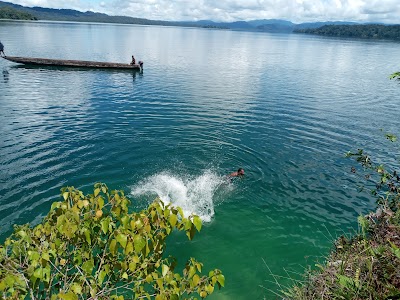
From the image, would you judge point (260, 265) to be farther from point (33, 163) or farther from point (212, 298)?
point (33, 163)

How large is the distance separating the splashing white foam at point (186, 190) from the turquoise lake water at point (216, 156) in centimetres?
9

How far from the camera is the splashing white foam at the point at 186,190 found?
1647 centimetres

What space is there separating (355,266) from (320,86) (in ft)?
139

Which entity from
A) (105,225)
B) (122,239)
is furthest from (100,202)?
(122,239)

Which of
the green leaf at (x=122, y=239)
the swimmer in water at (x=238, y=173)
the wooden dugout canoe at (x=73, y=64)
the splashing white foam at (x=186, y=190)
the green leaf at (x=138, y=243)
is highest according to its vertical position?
the green leaf at (x=122, y=239)

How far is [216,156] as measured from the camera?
21703 millimetres

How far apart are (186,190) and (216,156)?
15.9 ft

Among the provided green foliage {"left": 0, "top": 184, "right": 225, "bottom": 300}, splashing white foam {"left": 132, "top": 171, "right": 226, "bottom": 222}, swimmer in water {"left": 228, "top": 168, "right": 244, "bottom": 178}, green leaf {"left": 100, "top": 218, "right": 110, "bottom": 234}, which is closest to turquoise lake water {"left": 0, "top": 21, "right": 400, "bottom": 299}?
splashing white foam {"left": 132, "top": 171, "right": 226, "bottom": 222}

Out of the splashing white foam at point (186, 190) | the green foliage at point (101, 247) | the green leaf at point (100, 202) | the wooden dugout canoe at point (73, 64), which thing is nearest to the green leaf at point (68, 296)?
the green foliage at point (101, 247)

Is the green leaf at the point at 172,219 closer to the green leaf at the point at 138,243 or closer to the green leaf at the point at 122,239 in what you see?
the green leaf at the point at 138,243

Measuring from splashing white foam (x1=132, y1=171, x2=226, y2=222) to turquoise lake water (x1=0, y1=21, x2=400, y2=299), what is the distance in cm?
9

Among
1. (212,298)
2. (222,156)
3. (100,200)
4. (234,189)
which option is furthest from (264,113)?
(100,200)

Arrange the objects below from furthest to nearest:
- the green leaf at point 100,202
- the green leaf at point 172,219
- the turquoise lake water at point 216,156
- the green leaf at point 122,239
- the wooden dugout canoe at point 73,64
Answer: the wooden dugout canoe at point 73,64 < the turquoise lake water at point 216,156 < the green leaf at point 100,202 < the green leaf at point 172,219 < the green leaf at point 122,239

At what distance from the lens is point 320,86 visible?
4522 cm
